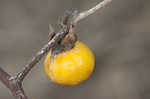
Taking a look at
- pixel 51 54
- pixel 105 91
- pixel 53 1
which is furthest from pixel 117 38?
pixel 51 54

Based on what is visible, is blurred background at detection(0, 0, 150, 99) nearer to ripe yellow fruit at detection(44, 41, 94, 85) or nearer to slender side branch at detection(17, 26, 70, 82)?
ripe yellow fruit at detection(44, 41, 94, 85)

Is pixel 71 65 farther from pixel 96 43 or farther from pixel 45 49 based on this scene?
pixel 96 43

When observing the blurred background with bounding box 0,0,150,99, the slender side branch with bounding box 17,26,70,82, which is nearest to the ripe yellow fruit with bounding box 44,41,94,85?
the slender side branch with bounding box 17,26,70,82

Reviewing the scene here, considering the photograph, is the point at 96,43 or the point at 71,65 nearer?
the point at 71,65

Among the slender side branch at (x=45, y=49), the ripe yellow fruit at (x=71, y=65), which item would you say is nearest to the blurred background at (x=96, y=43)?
the ripe yellow fruit at (x=71, y=65)

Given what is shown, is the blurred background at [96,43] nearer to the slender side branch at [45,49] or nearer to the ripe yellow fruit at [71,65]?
the ripe yellow fruit at [71,65]

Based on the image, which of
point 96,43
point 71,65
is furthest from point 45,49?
point 96,43
